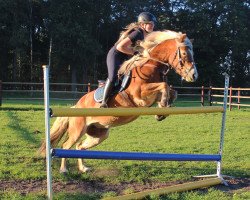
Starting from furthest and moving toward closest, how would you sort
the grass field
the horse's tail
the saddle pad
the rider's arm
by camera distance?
the horse's tail < the saddle pad < the rider's arm < the grass field

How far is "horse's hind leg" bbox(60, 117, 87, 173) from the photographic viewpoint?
7.16m

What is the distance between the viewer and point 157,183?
669 cm

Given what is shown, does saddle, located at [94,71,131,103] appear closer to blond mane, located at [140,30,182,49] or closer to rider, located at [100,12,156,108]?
rider, located at [100,12,156,108]

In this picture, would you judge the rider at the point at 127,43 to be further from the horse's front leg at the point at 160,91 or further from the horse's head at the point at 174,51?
the horse's front leg at the point at 160,91

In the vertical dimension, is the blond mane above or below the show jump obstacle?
above

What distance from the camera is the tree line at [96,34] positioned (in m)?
43.9

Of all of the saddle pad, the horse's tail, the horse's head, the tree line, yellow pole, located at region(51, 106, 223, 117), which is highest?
the tree line

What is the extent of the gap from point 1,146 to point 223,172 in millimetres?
5009

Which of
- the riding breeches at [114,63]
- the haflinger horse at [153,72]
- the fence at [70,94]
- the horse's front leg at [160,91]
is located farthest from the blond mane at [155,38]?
the fence at [70,94]

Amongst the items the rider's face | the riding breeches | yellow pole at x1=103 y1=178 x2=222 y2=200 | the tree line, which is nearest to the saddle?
the riding breeches

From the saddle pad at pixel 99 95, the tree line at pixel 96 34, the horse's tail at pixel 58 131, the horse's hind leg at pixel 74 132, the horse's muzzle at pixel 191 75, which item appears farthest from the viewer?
the tree line at pixel 96 34

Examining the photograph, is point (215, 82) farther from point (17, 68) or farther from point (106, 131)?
point (106, 131)

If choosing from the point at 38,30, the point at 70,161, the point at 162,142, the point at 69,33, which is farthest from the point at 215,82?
the point at 70,161

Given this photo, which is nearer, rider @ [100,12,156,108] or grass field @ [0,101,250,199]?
grass field @ [0,101,250,199]
